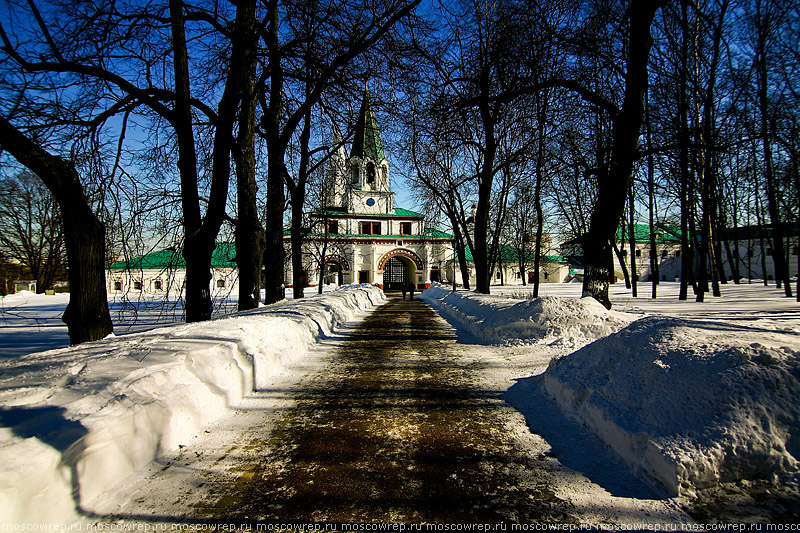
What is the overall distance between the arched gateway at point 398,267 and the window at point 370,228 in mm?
3974

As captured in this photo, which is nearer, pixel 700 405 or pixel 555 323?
pixel 700 405

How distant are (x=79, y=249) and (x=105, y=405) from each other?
4.30 metres

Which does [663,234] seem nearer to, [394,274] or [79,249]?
[79,249]

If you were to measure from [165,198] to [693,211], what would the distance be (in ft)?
70.4

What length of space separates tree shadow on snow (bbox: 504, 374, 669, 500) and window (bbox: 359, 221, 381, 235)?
5286cm

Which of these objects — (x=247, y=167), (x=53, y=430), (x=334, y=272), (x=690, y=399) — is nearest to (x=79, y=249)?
(x=247, y=167)

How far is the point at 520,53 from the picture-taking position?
28.6 feet

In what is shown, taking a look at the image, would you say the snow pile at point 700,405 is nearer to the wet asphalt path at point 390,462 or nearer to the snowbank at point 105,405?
the wet asphalt path at point 390,462

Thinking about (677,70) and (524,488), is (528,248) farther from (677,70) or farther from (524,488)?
(524,488)

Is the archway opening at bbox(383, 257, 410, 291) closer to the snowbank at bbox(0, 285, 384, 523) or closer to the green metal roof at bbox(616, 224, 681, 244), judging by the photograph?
the green metal roof at bbox(616, 224, 681, 244)

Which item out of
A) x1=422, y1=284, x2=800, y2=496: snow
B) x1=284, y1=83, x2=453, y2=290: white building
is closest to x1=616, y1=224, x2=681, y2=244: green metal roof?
x1=422, y1=284, x2=800, y2=496: snow

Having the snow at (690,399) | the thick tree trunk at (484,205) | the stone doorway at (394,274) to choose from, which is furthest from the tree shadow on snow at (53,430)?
the stone doorway at (394,274)

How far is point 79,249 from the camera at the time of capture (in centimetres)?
642

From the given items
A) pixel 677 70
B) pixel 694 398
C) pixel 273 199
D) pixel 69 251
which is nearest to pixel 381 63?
pixel 273 199
